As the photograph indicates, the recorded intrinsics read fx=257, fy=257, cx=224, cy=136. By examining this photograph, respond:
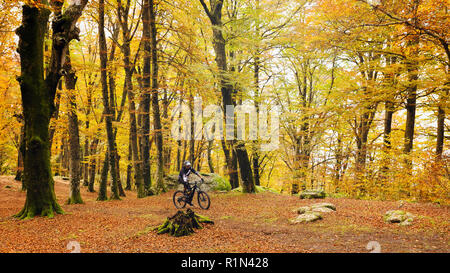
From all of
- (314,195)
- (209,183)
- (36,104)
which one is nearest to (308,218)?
(314,195)

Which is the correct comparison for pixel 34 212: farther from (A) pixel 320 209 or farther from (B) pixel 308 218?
(A) pixel 320 209

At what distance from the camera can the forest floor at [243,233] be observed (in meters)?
5.46

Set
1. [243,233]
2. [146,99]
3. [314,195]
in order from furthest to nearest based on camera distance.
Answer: [146,99] → [314,195] → [243,233]

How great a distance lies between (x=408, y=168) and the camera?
35.4 feet

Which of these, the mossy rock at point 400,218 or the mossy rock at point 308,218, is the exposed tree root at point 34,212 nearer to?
the mossy rock at point 308,218

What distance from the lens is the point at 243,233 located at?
272 inches

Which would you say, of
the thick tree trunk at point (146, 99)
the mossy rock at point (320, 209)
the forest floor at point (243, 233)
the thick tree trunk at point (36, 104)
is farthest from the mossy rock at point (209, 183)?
the thick tree trunk at point (36, 104)

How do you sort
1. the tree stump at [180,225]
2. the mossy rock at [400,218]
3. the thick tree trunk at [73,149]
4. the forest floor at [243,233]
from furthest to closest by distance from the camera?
1. the thick tree trunk at [73,149]
2. the mossy rock at [400,218]
3. the tree stump at [180,225]
4. the forest floor at [243,233]

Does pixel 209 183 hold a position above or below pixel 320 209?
below

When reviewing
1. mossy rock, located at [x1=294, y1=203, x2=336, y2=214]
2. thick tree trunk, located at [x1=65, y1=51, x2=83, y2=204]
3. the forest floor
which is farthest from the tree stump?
thick tree trunk, located at [x1=65, y1=51, x2=83, y2=204]
